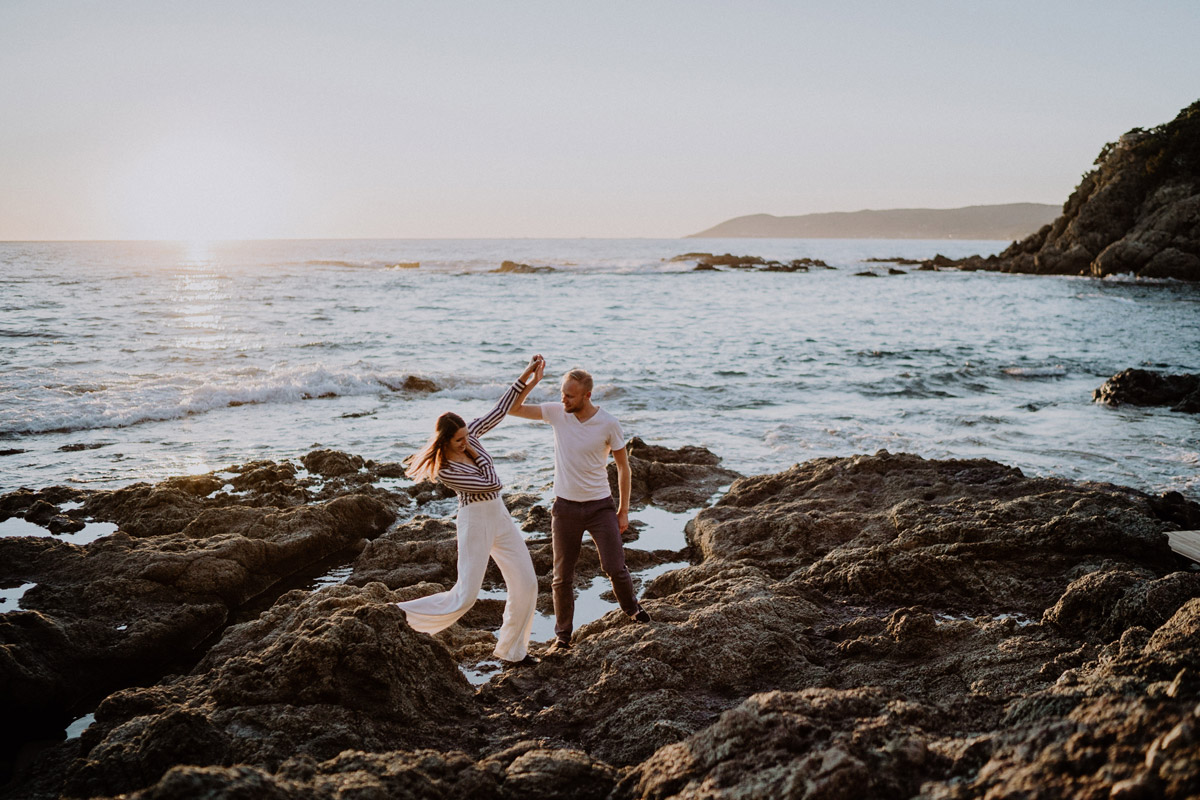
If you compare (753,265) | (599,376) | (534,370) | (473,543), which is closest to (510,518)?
(473,543)

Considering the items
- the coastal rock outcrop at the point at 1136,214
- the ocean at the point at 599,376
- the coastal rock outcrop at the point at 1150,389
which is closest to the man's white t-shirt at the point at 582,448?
the ocean at the point at 599,376

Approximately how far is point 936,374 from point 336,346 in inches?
721

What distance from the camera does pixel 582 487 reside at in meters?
5.79

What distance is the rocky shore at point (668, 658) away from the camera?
9.90ft

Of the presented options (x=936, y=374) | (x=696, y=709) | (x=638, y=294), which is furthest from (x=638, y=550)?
(x=638, y=294)

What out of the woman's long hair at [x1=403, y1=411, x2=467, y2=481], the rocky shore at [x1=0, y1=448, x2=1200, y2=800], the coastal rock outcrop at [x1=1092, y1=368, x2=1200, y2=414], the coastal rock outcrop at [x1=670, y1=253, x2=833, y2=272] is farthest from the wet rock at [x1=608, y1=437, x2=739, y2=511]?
the coastal rock outcrop at [x1=670, y1=253, x2=833, y2=272]

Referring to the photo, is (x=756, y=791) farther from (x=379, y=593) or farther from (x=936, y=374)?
(x=936, y=374)

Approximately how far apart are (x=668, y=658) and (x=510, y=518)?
5.07 feet

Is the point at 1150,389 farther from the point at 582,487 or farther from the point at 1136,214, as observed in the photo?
the point at 1136,214

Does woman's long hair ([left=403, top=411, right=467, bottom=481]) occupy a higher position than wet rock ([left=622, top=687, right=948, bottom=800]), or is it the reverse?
woman's long hair ([left=403, top=411, right=467, bottom=481])

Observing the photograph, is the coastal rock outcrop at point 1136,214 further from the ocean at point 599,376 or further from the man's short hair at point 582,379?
the man's short hair at point 582,379

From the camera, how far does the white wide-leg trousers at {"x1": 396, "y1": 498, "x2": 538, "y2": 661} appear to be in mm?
5406

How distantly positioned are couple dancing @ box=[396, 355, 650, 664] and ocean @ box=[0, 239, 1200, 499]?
16.5 feet

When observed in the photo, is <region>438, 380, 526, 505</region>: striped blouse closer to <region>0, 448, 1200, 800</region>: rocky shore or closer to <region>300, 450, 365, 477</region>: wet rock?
<region>0, 448, 1200, 800</region>: rocky shore
